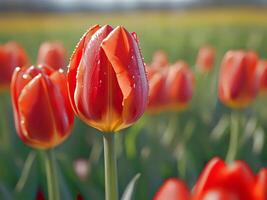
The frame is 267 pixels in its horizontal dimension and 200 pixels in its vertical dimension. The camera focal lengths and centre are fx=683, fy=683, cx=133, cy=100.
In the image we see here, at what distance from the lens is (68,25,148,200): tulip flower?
2.11 feet

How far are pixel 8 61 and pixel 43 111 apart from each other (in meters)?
0.66

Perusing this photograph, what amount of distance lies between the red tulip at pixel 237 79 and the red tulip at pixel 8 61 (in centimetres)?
45

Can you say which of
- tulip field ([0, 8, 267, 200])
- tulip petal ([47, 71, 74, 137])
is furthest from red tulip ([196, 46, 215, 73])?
tulip petal ([47, 71, 74, 137])

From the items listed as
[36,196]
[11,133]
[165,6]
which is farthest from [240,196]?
[165,6]

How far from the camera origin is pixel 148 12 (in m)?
5.65

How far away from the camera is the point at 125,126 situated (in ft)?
2.25

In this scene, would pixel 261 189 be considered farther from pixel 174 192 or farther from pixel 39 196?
pixel 39 196

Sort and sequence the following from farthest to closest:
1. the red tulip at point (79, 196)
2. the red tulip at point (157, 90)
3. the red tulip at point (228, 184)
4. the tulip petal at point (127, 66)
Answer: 1. the red tulip at point (157, 90)
2. the red tulip at point (79, 196)
3. the tulip petal at point (127, 66)
4. the red tulip at point (228, 184)

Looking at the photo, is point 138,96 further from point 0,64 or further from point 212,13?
point 212,13

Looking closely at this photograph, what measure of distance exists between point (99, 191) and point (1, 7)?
18.9ft

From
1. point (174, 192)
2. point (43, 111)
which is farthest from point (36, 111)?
point (174, 192)

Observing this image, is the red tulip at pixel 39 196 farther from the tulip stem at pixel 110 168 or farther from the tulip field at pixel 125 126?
the tulip stem at pixel 110 168

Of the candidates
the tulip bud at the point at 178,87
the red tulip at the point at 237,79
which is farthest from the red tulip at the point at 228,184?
the tulip bud at the point at 178,87

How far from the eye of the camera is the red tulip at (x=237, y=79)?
1.19m
